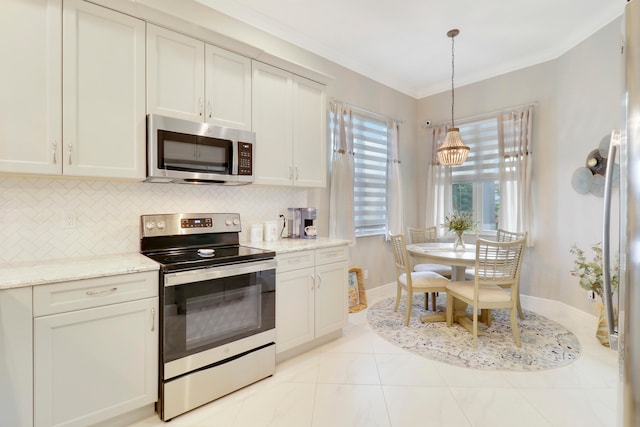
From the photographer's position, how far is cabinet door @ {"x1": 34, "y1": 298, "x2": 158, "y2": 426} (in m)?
1.55

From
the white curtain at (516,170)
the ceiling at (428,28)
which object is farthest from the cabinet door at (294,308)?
the white curtain at (516,170)

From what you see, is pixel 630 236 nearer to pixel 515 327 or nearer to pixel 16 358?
pixel 515 327

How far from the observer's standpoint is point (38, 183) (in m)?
2.00

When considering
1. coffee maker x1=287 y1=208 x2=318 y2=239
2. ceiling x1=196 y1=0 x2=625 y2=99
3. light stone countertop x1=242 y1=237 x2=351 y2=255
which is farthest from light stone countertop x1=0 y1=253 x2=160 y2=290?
ceiling x1=196 y1=0 x2=625 y2=99

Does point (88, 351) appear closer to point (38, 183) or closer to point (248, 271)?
point (248, 271)

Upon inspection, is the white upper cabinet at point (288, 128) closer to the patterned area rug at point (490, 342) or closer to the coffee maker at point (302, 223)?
the coffee maker at point (302, 223)

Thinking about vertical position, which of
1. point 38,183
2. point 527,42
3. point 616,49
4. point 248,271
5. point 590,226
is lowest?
point 248,271

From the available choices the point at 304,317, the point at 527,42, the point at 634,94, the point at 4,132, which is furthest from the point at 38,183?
the point at 527,42

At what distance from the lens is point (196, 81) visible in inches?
91.4

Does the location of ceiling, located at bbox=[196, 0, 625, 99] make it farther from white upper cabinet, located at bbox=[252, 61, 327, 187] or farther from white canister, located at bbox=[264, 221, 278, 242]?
white canister, located at bbox=[264, 221, 278, 242]

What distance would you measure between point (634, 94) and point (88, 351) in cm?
255

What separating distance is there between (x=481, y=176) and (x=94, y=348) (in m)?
4.42

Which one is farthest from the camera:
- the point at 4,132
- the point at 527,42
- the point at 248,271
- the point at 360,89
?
the point at 360,89

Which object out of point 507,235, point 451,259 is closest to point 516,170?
point 507,235
